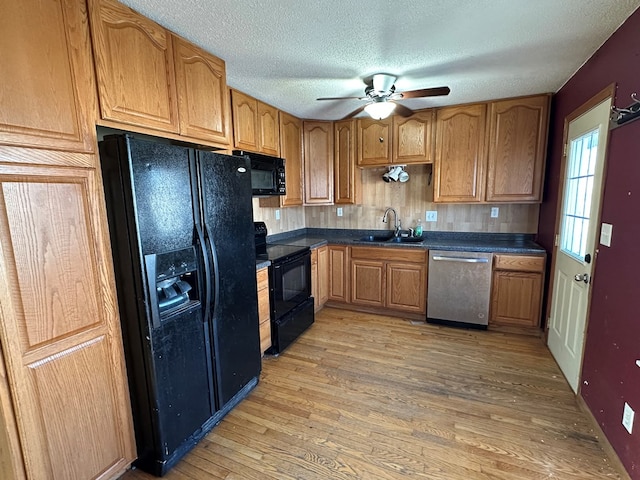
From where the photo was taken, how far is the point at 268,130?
9.96 feet

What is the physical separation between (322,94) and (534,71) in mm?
1651

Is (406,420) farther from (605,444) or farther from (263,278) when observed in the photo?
(263,278)

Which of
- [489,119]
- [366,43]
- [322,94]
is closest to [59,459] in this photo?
[366,43]

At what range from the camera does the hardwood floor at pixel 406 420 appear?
Answer: 163 centimetres

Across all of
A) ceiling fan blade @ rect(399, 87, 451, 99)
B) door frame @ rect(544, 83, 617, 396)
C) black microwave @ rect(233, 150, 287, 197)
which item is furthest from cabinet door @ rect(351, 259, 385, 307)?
ceiling fan blade @ rect(399, 87, 451, 99)

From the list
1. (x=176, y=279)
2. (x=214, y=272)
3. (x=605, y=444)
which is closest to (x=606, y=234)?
(x=605, y=444)

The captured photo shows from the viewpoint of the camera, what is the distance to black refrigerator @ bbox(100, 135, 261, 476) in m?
1.42

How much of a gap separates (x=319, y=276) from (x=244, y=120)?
185cm

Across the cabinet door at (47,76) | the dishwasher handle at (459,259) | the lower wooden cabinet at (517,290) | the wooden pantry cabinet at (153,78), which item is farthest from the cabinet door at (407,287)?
the cabinet door at (47,76)

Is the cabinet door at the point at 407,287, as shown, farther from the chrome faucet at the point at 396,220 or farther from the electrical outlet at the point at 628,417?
the electrical outlet at the point at 628,417

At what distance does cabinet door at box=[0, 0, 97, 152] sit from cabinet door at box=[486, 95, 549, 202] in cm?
324

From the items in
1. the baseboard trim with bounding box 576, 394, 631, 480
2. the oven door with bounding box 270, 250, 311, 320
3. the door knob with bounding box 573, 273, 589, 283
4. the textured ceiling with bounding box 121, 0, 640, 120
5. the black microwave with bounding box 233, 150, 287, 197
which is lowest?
the baseboard trim with bounding box 576, 394, 631, 480

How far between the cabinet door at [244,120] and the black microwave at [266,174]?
8 cm

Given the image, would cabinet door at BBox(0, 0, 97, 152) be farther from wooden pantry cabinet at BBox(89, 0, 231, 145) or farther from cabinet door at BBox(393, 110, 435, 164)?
cabinet door at BBox(393, 110, 435, 164)
